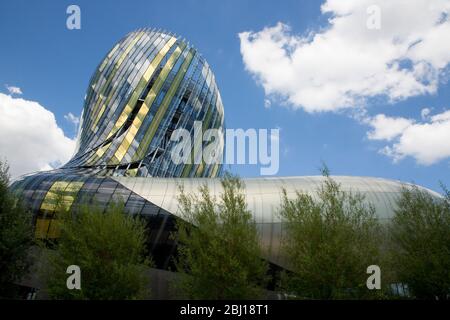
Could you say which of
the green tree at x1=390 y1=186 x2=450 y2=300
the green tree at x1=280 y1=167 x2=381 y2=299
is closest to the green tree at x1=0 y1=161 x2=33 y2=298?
the green tree at x1=280 y1=167 x2=381 y2=299

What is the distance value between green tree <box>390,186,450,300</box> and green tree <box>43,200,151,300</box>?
12.8 m

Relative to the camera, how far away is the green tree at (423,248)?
19109 mm

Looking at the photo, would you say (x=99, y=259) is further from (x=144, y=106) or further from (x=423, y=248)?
(x=144, y=106)

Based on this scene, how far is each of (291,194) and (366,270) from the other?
32.0 ft

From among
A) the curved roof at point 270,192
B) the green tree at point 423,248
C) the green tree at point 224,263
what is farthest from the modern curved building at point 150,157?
the green tree at point 224,263

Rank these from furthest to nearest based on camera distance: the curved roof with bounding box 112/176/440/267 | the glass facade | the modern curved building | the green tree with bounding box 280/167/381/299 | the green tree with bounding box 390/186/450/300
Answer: the glass facade → the modern curved building → the curved roof with bounding box 112/176/440/267 → the green tree with bounding box 390/186/450/300 → the green tree with bounding box 280/167/381/299

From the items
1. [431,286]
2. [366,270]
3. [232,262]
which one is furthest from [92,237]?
[431,286]

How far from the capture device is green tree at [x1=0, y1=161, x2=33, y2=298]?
65.1 feet

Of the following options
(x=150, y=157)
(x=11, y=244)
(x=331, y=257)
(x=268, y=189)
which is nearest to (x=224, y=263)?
(x=331, y=257)

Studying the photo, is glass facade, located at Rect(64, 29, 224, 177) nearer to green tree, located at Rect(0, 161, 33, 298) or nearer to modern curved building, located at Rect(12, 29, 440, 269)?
modern curved building, located at Rect(12, 29, 440, 269)

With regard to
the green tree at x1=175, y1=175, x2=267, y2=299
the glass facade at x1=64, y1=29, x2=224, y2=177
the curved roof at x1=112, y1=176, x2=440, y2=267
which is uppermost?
the glass facade at x1=64, y1=29, x2=224, y2=177

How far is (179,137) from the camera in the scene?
4738 centimetres
